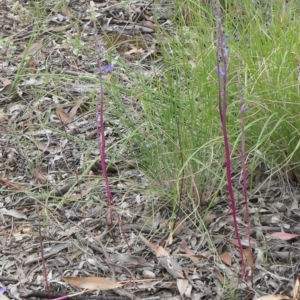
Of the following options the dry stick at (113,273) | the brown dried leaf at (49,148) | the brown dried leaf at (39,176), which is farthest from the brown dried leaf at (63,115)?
the dry stick at (113,273)

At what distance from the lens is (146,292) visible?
233cm

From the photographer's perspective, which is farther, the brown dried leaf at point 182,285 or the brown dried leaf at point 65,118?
the brown dried leaf at point 65,118

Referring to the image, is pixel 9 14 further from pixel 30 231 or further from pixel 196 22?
pixel 30 231

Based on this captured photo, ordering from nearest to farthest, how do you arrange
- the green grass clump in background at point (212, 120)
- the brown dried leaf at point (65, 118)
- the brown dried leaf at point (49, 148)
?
the green grass clump in background at point (212, 120) < the brown dried leaf at point (49, 148) < the brown dried leaf at point (65, 118)

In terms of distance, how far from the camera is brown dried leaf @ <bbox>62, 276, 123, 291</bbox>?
7.58ft

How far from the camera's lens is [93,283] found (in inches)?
91.7

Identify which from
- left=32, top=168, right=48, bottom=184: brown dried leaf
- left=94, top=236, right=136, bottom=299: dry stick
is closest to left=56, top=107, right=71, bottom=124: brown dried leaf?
left=32, top=168, right=48, bottom=184: brown dried leaf

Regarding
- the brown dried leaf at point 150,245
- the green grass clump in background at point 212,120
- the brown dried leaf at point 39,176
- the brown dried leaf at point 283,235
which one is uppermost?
the green grass clump in background at point 212,120

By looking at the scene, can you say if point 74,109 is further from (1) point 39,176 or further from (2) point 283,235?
(2) point 283,235

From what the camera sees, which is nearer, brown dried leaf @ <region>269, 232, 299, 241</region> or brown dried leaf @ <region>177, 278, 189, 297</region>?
brown dried leaf @ <region>177, 278, 189, 297</region>

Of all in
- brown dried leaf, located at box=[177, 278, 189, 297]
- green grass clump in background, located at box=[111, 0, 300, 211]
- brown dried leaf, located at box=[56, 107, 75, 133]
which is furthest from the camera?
brown dried leaf, located at box=[56, 107, 75, 133]

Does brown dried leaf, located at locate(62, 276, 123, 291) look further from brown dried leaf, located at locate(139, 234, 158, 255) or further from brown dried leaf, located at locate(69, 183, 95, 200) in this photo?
brown dried leaf, located at locate(69, 183, 95, 200)

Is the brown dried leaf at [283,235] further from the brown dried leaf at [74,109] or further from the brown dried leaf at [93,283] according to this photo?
the brown dried leaf at [74,109]

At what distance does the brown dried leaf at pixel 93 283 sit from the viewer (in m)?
2.31
